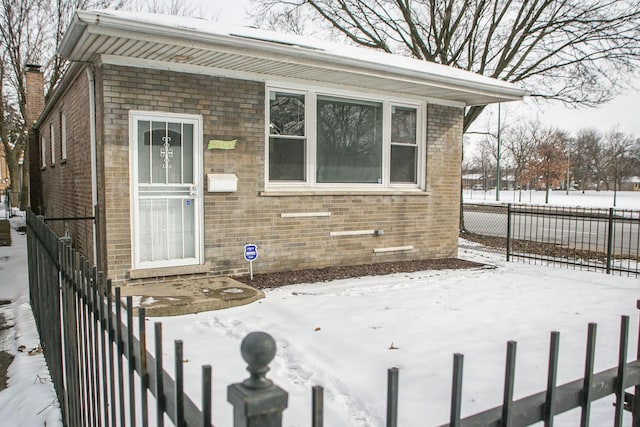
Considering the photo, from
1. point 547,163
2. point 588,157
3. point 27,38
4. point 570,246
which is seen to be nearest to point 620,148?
point 588,157

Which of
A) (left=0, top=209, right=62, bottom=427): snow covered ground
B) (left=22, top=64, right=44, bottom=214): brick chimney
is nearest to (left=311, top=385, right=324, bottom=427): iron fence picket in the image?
(left=0, top=209, right=62, bottom=427): snow covered ground

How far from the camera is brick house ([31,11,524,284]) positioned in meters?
6.11

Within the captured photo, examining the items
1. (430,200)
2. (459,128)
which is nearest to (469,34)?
(459,128)

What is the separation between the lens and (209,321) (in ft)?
16.4

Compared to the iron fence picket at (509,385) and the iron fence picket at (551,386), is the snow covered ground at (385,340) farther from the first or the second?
the iron fence picket at (509,385)

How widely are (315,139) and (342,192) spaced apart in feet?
3.28

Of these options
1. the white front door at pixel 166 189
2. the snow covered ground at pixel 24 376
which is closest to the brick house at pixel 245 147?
the white front door at pixel 166 189

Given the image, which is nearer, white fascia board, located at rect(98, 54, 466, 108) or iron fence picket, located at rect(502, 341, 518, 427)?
iron fence picket, located at rect(502, 341, 518, 427)

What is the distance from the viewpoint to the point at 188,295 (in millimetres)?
5629

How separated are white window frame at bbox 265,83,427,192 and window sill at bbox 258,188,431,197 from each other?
37mm

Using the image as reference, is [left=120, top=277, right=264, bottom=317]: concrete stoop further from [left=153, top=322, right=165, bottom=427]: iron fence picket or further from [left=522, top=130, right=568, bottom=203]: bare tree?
[left=522, top=130, right=568, bottom=203]: bare tree

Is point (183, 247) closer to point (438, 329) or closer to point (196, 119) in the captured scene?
point (196, 119)

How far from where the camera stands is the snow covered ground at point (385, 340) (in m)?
3.22

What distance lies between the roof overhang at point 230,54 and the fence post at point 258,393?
494cm
